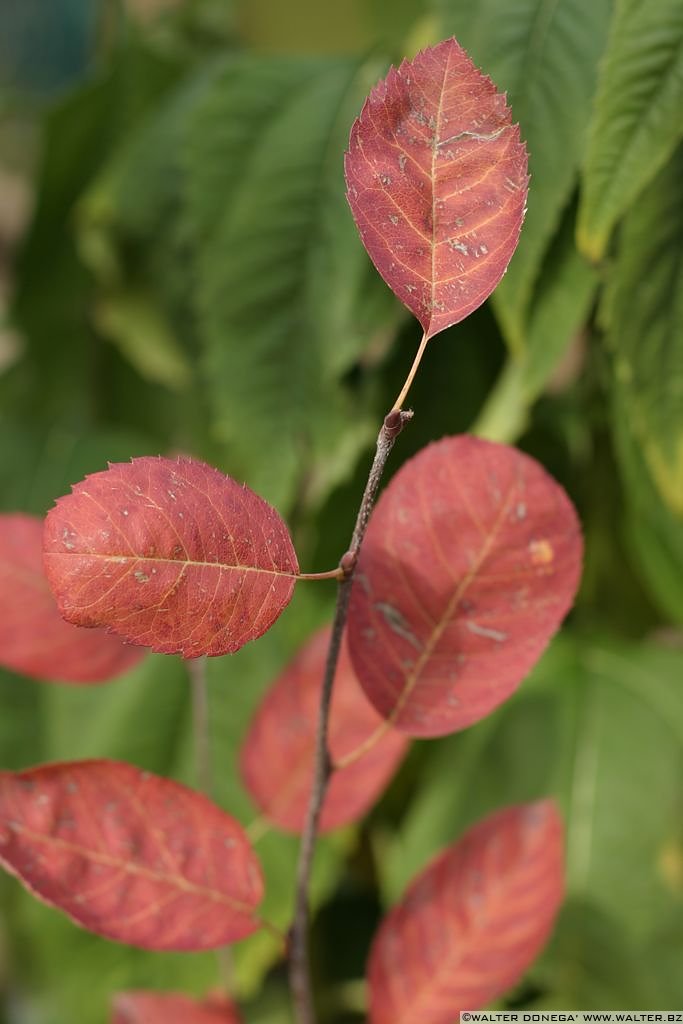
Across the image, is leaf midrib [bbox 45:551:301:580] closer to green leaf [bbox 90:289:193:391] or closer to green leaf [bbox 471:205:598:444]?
green leaf [bbox 471:205:598:444]

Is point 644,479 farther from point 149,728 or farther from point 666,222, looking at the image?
point 149,728

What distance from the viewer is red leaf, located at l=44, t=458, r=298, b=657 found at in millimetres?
130

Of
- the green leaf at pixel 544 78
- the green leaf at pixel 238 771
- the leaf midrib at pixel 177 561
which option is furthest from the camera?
the green leaf at pixel 238 771

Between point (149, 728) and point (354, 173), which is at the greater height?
point (354, 173)

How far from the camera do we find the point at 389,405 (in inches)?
12.6

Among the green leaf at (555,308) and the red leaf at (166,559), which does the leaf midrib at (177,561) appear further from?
the green leaf at (555,308)

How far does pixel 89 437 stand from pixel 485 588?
278mm

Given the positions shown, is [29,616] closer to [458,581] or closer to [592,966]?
[458,581]

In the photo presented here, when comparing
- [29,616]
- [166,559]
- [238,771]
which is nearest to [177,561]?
[166,559]

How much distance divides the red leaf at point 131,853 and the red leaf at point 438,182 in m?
0.11

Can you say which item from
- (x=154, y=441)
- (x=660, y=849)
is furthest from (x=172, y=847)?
(x=154, y=441)

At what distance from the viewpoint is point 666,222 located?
232 millimetres

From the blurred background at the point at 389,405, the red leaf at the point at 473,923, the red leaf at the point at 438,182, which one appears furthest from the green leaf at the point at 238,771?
the red leaf at the point at 438,182

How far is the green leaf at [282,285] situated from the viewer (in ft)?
1.00
